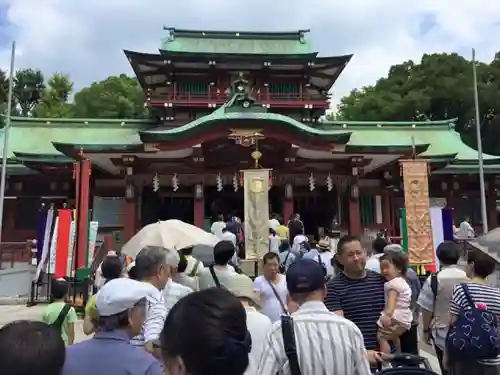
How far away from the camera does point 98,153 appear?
16.2 meters

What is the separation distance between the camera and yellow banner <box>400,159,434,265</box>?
40.3ft

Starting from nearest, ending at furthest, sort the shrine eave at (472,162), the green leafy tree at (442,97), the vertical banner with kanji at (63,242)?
the vertical banner with kanji at (63,242)
the shrine eave at (472,162)
the green leafy tree at (442,97)

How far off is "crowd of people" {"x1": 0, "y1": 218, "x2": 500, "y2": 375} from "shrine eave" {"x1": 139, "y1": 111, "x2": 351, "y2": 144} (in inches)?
422

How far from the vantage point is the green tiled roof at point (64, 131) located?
2048 cm

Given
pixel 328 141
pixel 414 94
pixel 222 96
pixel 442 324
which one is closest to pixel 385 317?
pixel 442 324

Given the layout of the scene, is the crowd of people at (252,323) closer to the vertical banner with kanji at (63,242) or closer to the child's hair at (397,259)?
the child's hair at (397,259)

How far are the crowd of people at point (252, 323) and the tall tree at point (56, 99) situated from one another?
1556 inches

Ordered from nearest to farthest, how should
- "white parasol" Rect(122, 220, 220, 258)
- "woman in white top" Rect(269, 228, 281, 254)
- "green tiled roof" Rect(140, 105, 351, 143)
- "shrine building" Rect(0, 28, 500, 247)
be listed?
"white parasol" Rect(122, 220, 220, 258), "woman in white top" Rect(269, 228, 281, 254), "green tiled roof" Rect(140, 105, 351, 143), "shrine building" Rect(0, 28, 500, 247)

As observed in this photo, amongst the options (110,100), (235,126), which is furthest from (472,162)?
(110,100)

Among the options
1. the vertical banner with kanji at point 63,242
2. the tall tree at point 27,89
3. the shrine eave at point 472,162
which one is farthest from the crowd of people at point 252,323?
the tall tree at point 27,89

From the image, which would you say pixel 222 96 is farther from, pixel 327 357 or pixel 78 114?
pixel 78 114

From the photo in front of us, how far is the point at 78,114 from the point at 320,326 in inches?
1691

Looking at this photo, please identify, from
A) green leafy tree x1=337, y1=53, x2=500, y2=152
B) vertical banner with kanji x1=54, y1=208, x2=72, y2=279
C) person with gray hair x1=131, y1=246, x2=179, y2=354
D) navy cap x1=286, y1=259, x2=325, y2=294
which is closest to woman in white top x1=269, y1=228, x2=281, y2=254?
vertical banner with kanji x1=54, y1=208, x2=72, y2=279

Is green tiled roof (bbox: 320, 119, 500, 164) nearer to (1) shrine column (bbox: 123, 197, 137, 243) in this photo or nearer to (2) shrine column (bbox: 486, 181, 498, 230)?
(2) shrine column (bbox: 486, 181, 498, 230)
